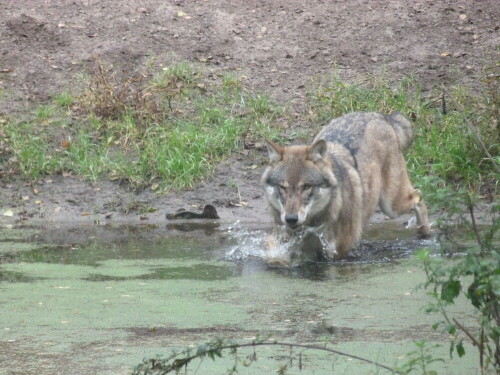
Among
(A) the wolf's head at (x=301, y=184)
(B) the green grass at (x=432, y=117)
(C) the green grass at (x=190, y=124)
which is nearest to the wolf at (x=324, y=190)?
(A) the wolf's head at (x=301, y=184)

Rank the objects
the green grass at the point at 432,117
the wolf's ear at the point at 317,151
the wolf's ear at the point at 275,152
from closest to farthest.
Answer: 1. the wolf's ear at the point at 317,151
2. the wolf's ear at the point at 275,152
3. the green grass at the point at 432,117

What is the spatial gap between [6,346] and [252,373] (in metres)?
1.66

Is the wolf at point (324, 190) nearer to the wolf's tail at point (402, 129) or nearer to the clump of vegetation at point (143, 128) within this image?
the wolf's tail at point (402, 129)

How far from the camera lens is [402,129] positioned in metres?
10.8

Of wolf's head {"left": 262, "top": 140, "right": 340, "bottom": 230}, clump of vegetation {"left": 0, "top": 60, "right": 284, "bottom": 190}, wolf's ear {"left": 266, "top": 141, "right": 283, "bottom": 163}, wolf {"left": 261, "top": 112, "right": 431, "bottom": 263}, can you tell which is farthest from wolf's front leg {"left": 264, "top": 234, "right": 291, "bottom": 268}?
clump of vegetation {"left": 0, "top": 60, "right": 284, "bottom": 190}

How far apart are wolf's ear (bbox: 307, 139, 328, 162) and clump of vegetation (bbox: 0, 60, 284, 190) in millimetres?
3066

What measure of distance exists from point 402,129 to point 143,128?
145 inches

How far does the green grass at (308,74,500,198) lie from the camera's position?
464 inches

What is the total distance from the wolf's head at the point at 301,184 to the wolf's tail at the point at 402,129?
160cm

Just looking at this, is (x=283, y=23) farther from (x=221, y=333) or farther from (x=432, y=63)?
(x=221, y=333)

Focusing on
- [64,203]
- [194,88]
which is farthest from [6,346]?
[194,88]

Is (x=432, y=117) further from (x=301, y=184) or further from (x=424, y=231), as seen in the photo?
(x=301, y=184)

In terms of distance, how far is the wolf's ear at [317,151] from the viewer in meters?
9.23

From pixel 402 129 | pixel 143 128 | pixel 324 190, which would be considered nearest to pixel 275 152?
pixel 324 190
